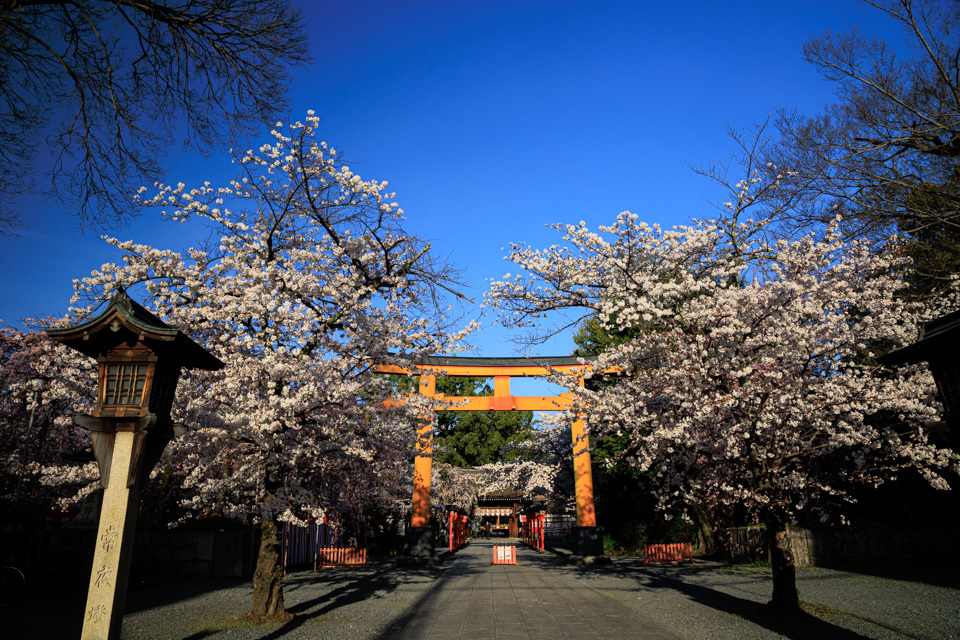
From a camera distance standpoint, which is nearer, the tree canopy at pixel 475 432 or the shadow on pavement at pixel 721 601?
the shadow on pavement at pixel 721 601

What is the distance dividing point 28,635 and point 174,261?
6.13 meters

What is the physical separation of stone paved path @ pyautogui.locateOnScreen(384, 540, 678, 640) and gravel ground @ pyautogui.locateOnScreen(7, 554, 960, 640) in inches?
14.3

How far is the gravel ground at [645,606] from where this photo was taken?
774 centimetres

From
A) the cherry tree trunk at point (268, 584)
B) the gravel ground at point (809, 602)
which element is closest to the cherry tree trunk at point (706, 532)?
the gravel ground at point (809, 602)

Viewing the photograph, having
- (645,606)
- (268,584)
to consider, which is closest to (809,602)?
(645,606)

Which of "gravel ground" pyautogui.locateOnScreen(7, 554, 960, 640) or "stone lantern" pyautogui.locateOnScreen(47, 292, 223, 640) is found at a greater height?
"stone lantern" pyautogui.locateOnScreen(47, 292, 223, 640)

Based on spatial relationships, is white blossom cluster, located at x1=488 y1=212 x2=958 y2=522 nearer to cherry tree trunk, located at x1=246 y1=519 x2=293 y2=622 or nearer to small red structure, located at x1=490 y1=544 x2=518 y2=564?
cherry tree trunk, located at x1=246 y1=519 x2=293 y2=622

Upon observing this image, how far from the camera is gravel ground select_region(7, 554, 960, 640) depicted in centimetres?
774

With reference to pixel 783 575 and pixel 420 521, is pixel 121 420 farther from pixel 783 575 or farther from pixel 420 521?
pixel 420 521

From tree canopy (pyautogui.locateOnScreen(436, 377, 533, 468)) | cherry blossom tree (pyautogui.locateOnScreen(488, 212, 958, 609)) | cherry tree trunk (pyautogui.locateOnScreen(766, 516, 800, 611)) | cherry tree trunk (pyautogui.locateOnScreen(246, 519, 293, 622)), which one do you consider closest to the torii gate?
cherry blossom tree (pyautogui.locateOnScreen(488, 212, 958, 609))

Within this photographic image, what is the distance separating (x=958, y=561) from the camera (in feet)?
44.4

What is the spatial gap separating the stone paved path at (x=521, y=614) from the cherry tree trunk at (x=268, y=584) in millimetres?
2029

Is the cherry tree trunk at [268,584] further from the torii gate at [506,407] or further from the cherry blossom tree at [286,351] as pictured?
the torii gate at [506,407]

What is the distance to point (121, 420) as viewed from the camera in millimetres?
5918
